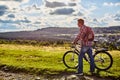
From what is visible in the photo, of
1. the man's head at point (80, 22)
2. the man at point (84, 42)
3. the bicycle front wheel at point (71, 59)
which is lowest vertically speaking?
the bicycle front wheel at point (71, 59)

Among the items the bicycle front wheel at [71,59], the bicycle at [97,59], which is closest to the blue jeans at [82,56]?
the bicycle at [97,59]

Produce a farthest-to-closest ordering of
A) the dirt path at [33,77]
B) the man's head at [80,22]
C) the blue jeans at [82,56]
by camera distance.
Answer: the blue jeans at [82,56], the man's head at [80,22], the dirt path at [33,77]

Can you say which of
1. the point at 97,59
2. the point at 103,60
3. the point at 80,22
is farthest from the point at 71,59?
the point at 80,22

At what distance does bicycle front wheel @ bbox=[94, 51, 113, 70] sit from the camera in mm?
20422

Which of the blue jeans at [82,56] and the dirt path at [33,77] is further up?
the blue jeans at [82,56]

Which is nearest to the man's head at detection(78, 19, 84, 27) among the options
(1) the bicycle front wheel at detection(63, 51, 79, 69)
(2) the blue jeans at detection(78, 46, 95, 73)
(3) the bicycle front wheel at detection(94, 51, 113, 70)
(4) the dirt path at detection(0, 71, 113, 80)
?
(2) the blue jeans at detection(78, 46, 95, 73)

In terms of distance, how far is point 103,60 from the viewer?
816 inches

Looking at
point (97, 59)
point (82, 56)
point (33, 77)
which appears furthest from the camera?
point (97, 59)

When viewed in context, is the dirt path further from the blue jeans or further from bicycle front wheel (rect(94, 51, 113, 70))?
bicycle front wheel (rect(94, 51, 113, 70))

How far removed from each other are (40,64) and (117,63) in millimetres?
5594

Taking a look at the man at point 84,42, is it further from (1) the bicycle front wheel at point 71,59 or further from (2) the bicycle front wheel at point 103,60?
(1) the bicycle front wheel at point 71,59

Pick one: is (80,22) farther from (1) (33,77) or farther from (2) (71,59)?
(1) (33,77)

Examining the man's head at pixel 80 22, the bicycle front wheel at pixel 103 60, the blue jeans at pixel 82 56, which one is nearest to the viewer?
the man's head at pixel 80 22

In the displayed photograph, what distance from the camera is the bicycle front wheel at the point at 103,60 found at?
20.4m
